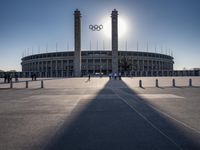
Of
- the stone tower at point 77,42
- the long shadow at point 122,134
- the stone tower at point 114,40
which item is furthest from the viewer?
the stone tower at point 114,40

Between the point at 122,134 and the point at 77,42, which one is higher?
the point at 77,42

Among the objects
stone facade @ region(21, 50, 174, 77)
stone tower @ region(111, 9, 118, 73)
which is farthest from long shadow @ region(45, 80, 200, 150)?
stone facade @ region(21, 50, 174, 77)

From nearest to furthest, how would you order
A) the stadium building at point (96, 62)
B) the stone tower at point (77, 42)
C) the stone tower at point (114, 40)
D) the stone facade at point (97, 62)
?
the stone tower at point (77, 42) → the stone tower at point (114, 40) → the stadium building at point (96, 62) → the stone facade at point (97, 62)

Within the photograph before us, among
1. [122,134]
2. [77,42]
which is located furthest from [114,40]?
[122,134]

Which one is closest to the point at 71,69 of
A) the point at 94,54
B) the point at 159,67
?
the point at 94,54

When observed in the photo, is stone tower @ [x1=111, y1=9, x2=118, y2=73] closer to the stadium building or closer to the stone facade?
the stadium building

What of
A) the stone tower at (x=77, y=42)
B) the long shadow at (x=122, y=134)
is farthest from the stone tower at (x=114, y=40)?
the long shadow at (x=122, y=134)

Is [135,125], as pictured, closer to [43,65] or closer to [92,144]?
[92,144]

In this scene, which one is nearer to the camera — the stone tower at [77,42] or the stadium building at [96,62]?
the stone tower at [77,42]

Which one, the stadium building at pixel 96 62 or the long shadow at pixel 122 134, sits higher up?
the stadium building at pixel 96 62

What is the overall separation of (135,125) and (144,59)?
353ft

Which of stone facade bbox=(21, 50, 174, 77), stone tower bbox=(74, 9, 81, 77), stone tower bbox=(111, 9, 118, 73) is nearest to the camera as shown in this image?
stone tower bbox=(74, 9, 81, 77)

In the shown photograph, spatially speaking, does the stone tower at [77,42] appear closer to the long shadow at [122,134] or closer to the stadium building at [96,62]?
the stadium building at [96,62]

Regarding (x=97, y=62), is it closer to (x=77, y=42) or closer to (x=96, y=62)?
(x=96, y=62)
